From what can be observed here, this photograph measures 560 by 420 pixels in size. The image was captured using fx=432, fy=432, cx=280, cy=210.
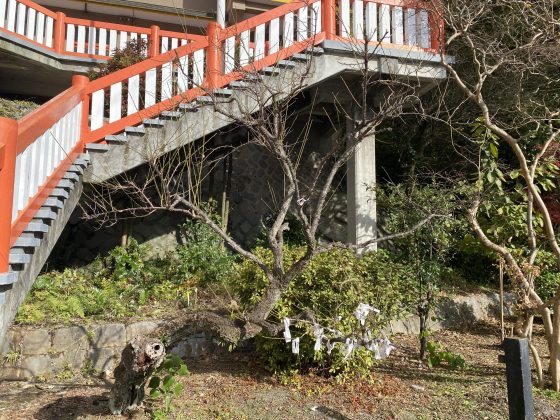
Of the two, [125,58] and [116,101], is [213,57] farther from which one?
[125,58]

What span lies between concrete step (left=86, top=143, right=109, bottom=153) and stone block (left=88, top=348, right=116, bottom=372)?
7.89 ft

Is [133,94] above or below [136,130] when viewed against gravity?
above

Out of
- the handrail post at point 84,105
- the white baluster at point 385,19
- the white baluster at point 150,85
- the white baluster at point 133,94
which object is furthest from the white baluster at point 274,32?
the handrail post at point 84,105

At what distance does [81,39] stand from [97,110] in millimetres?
4120

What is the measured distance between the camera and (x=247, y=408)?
3.77 m

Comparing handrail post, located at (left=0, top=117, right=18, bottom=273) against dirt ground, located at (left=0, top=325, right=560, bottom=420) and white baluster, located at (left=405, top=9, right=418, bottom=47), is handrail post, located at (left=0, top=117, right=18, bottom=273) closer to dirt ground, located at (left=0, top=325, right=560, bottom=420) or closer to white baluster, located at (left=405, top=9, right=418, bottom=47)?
dirt ground, located at (left=0, top=325, right=560, bottom=420)

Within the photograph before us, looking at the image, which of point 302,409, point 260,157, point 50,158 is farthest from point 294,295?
point 260,157

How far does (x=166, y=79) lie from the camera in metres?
5.78

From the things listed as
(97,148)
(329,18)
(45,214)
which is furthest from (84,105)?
(329,18)

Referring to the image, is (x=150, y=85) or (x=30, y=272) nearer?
(x=30, y=272)

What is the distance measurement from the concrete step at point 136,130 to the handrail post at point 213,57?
3.43ft

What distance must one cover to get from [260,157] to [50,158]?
501 cm

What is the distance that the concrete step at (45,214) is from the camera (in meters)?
4.20

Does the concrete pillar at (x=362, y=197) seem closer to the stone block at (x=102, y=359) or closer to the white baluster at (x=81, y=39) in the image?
the stone block at (x=102, y=359)
